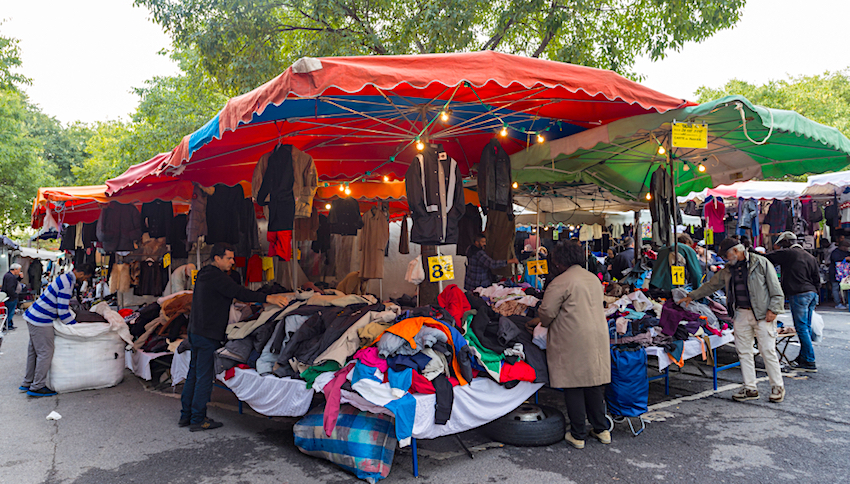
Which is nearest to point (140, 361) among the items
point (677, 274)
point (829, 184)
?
point (677, 274)

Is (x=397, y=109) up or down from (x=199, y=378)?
up

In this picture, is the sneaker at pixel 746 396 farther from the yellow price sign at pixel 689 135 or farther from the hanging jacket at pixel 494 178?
the hanging jacket at pixel 494 178

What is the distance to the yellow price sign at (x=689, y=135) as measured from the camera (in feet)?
15.9

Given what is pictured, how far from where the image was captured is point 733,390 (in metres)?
6.40

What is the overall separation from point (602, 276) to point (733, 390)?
608 centimetres

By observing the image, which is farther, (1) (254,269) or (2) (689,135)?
(1) (254,269)

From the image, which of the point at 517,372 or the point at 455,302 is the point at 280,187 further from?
the point at 517,372

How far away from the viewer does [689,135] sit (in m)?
4.89

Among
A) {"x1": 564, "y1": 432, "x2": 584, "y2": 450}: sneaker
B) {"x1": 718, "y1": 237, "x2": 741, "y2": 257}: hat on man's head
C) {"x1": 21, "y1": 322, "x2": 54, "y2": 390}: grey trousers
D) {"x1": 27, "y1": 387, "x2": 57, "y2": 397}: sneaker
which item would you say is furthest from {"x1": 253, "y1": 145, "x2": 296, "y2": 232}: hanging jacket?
{"x1": 718, "y1": 237, "x2": 741, "y2": 257}: hat on man's head

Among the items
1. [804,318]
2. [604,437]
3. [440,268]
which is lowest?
[604,437]

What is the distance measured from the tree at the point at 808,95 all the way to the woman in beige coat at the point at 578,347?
22.3 meters

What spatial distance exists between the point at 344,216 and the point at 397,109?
14.8 feet

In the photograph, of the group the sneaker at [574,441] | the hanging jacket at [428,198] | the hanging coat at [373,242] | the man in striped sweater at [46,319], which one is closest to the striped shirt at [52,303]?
the man in striped sweater at [46,319]

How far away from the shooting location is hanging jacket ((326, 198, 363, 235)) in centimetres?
918
